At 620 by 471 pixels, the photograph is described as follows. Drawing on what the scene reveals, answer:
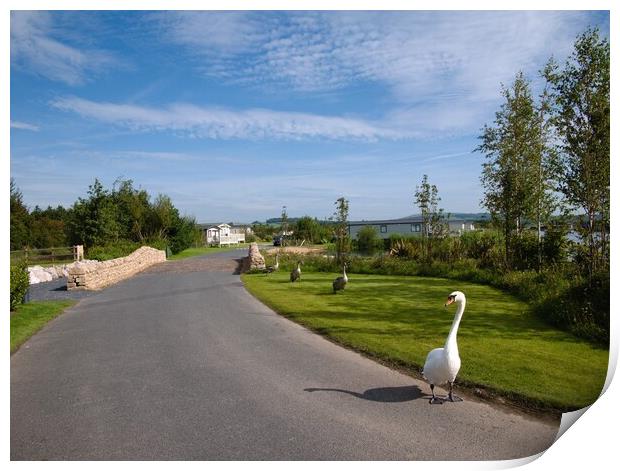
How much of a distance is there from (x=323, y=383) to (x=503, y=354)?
116 inches

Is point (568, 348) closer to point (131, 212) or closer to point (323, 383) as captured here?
point (323, 383)

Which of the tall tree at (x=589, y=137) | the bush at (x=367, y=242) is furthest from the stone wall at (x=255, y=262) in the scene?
the bush at (x=367, y=242)

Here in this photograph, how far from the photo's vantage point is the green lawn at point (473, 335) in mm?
5664

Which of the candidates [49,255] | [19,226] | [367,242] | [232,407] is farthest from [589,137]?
[367,242]

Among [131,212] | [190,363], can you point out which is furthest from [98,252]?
[190,363]

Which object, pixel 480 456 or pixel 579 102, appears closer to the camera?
pixel 480 456

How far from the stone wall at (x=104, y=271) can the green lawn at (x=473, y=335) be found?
655cm

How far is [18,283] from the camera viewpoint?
9992 mm

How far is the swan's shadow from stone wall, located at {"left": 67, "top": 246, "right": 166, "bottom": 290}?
1316 cm

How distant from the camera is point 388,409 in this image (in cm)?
515

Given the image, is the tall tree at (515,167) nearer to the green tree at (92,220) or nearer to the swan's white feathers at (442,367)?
the swan's white feathers at (442,367)

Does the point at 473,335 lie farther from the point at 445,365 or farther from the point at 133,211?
the point at 133,211

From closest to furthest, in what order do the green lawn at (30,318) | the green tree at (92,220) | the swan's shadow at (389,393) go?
1. the swan's shadow at (389,393)
2. the green lawn at (30,318)
3. the green tree at (92,220)

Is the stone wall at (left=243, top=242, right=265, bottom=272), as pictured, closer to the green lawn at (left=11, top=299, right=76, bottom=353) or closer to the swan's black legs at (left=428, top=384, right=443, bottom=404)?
the green lawn at (left=11, top=299, right=76, bottom=353)
